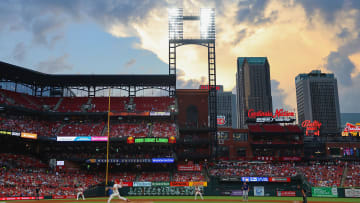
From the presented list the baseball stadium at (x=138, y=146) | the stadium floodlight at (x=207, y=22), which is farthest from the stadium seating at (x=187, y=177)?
the stadium floodlight at (x=207, y=22)

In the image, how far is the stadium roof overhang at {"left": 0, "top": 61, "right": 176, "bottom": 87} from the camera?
193 ft

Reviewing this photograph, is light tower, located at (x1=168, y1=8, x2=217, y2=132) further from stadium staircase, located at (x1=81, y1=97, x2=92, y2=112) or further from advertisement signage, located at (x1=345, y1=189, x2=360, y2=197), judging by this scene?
advertisement signage, located at (x1=345, y1=189, x2=360, y2=197)

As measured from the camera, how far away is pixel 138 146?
190ft

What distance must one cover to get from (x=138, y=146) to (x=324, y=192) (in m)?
33.6

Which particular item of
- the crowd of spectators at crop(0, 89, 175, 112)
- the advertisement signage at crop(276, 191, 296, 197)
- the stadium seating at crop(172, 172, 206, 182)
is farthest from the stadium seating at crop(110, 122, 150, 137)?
the advertisement signage at crop(276, 191, 296, 197)

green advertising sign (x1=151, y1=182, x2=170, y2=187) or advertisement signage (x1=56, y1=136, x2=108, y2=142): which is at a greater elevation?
advertisement signage (x1=56, y1=136, x2=108, y2=142)

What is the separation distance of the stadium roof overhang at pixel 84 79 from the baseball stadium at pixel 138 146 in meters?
0.21

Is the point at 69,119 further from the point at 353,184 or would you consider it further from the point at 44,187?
the point at 353,184

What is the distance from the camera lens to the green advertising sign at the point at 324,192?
3891 centimetres

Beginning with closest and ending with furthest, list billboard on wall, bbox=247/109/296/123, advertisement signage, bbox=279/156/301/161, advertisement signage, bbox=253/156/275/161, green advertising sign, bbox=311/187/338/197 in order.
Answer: green advertising sign, bbox=311/187/338/197, advertisement signage, bbox=279/156/301/161, advertisement signage, bbox=253/156/275/161, billboard on wall, bbox=247/109/296/123

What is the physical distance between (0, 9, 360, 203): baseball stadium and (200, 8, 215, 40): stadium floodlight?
25cm

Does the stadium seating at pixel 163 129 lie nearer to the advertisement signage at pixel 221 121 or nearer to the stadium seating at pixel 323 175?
the advertisement signage at pixel 221 121

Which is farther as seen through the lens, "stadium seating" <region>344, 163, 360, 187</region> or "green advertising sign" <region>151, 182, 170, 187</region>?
"stadium seating" <region>344, 163, 360, 187</region>

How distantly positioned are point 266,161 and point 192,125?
20.4 m
